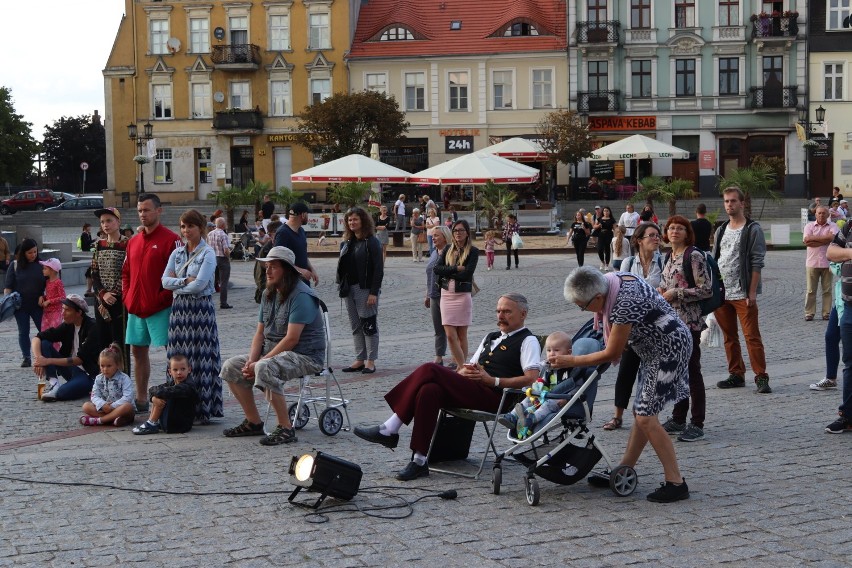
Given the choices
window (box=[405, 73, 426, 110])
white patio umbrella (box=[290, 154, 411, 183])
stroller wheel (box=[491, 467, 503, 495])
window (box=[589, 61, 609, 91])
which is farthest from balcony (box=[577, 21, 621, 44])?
stroller wheel (box=[491, 467, 503, 495])

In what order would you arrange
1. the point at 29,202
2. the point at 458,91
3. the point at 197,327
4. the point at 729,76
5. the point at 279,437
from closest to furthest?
1. the point at 279,437
2. the point at 197,327
3. the point at 729,76
4. the point at 458,91
5. the point at 29,202

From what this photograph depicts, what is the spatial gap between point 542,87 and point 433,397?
4906 cm

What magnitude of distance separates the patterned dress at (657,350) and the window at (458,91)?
49.6 metres

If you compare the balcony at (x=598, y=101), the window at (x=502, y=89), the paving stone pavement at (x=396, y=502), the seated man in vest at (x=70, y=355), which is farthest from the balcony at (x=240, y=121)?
the paving stone pavement at (x=396, y=502)

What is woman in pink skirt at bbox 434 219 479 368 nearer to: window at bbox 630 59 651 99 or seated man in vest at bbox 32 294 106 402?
seated man in vest at bbox 32 294 106 402

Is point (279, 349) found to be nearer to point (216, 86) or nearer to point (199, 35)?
point (216, 86)

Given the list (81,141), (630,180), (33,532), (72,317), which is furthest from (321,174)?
(81,141)

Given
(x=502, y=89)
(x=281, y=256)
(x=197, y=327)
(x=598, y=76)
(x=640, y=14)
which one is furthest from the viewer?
(x=502, y=89)

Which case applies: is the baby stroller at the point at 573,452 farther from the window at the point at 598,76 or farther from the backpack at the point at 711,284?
the window at the point at 598,76

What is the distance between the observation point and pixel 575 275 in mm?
6816

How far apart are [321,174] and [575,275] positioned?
96.4ft

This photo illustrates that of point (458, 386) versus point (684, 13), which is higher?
point (684, 13)

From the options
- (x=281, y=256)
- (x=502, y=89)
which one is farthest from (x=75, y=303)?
(x=502, y=89)

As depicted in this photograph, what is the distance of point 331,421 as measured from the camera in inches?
363
